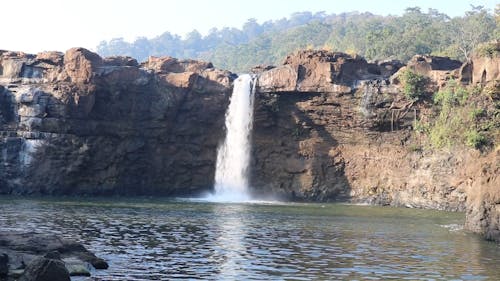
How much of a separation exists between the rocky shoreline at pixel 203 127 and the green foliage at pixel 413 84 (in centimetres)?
83

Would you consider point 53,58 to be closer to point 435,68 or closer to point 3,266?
point 435,68

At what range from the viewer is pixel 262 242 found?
26547mm

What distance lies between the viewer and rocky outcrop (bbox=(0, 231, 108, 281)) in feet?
58.3

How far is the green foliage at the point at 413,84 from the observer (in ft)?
171

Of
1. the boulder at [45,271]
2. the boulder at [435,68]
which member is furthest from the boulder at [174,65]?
the boulder at [45,271]

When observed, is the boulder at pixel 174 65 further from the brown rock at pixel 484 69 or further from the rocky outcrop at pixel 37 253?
the rocky outcrop at pixel 37 253

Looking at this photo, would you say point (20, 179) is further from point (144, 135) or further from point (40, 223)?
point (40, 223)

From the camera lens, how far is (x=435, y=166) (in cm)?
5059

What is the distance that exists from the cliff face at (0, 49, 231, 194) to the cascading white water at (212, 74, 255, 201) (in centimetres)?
71

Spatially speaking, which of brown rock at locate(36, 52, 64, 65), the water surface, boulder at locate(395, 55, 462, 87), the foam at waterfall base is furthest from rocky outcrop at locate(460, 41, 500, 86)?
brown rock at locate(36, 52, 64, 65)

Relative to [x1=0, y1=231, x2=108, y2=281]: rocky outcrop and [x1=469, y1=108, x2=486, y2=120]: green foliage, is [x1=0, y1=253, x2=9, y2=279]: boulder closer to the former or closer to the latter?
[x1=0, y1=231, x2=108, y2=281]: rocky outcrop

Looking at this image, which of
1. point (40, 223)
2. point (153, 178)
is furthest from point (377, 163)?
point (40, 223)

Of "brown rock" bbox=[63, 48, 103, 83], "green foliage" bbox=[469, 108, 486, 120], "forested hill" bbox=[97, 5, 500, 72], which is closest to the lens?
"green foliage" bbox=[469, 108, 486, 120]

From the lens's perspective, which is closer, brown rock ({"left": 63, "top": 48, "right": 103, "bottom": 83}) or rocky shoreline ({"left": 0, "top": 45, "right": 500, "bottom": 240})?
rocky shoreline ({"left": 0, "top": 45, "right": 500, "bottom": 240})
